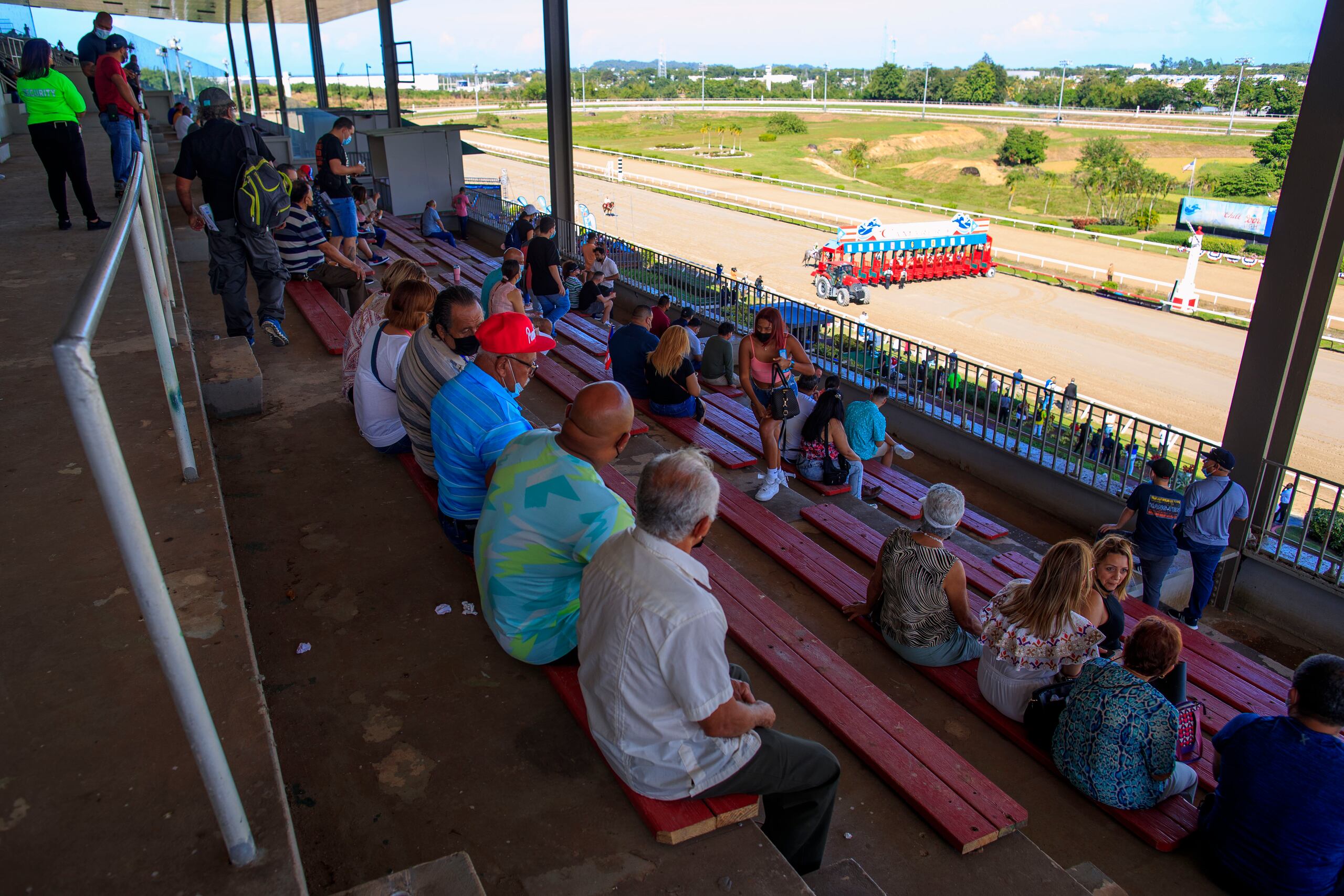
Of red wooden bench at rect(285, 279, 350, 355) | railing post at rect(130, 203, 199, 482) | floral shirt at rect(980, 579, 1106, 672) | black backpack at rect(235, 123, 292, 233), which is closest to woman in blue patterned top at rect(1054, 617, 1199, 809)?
floral shirt at rect(980, 579, 1106, 672)

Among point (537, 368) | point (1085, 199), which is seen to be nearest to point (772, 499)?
point (537, 368)

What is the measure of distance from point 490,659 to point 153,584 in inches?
72.3

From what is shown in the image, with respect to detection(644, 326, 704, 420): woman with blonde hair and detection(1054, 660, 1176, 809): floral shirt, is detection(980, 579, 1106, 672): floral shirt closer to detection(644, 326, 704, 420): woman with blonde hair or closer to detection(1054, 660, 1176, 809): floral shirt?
detection(1054, 660, 1176, 809): floral shirt

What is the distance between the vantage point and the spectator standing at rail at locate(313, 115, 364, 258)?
9055 mm

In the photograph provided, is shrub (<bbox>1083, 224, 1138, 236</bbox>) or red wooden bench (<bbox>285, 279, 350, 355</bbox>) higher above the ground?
red wooden bench (<bbox>285, 279, 350, 355</bbox>)

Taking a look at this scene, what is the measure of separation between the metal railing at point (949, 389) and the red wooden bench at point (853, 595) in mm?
4574

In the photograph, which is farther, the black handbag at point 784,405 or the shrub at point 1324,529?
the shrub at point 1324,529

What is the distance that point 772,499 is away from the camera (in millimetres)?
6496

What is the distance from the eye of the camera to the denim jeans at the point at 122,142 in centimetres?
860

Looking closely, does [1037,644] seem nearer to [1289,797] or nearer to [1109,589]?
[1289,797]

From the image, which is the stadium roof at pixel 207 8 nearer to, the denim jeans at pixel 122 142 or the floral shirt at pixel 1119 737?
the denim jeans at pixel 122 142

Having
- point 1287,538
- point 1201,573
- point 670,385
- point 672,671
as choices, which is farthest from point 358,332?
point 1287,538

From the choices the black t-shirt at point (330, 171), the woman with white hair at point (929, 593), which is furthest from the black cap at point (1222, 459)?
the black t-shirt at point (330, 171)

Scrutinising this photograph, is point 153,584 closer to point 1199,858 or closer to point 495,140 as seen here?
point 1199,858
